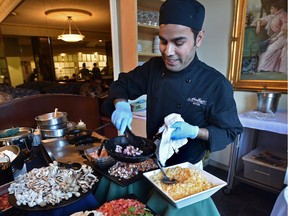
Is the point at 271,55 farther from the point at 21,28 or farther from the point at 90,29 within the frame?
the point at 21,28

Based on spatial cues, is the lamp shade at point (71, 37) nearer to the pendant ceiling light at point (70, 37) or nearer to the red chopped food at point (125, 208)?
the pendant ceiling light at point (70, 37)

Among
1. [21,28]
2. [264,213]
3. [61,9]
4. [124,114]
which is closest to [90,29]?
[61,9]

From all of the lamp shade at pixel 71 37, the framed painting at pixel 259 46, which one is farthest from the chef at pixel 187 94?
the lamp shade at pixel 71 37

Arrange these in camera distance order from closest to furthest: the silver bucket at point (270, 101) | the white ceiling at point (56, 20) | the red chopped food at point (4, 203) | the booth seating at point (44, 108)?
the red chopped food at point (4, 203) < the silver bucket at point (270, 101) < the booth seating at point (44, 108) < the white ceiling at point (56, 20)

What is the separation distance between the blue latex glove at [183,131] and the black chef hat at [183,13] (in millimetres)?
451

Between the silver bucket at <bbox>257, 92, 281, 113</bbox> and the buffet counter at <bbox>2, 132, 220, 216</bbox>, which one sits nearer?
the buffet counter at <bbox>2, 132, 220, 216</bbox>

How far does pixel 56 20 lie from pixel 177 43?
3.84 m

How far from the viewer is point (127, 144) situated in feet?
3.26

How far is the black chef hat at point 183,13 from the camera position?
890 millimetres

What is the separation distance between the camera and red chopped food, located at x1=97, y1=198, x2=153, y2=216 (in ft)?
2.17

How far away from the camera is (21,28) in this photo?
13.8ft

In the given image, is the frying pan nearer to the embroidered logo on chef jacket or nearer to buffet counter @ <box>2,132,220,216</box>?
buffet counter @ <box>2,132,220,216</box>

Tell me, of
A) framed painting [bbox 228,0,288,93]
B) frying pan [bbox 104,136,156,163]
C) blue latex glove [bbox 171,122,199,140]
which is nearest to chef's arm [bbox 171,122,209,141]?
blue latex glove [bbox 171,122,199,140]

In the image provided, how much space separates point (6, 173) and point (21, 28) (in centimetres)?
432
